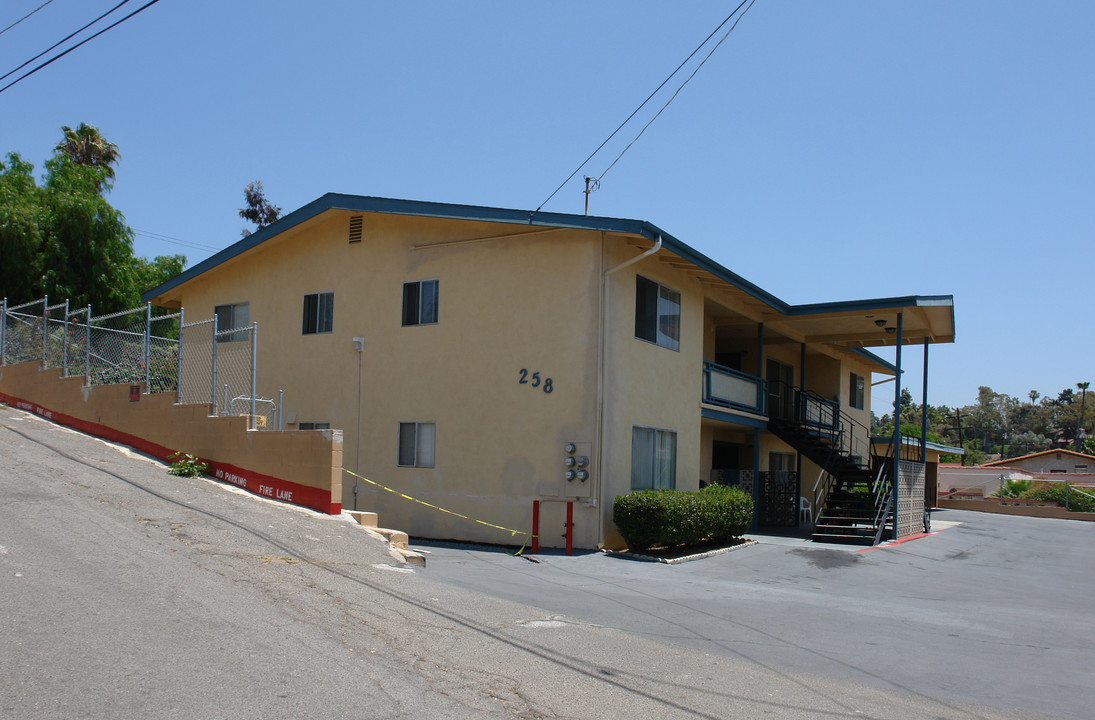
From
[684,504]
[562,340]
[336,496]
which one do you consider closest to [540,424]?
[562,340]

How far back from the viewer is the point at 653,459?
57.5 feet

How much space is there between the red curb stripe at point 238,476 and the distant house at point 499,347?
4.50 meters

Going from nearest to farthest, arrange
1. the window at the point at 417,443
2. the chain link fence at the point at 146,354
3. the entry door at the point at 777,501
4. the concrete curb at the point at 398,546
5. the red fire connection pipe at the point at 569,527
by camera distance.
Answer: the concrete curb at the point at 398,546 < the chain link fence at the point at 146,354 < the red fire connection pipe at the point at 569,527 < the window at the point at 417,443 < the entry door at the point at 777,501

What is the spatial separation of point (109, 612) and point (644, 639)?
4.63m

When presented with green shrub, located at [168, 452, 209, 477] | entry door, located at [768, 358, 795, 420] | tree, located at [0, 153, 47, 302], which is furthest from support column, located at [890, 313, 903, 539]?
tree, located at [0, 153, 47, 302]

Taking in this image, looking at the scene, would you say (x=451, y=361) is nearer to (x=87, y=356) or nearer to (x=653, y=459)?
(x=653, y=459)

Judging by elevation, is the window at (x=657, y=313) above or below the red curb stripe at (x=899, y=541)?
above

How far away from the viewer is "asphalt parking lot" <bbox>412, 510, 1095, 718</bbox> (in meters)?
7.62

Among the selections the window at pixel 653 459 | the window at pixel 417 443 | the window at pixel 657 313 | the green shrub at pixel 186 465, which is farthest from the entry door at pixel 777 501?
the green shrub at pixel 186 465

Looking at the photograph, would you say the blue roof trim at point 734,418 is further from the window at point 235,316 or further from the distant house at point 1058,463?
the distant house at point 1058,463

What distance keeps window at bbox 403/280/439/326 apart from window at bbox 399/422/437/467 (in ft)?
7.05

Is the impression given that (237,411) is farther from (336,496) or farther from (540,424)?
(540,424)

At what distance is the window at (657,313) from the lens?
17.2 m

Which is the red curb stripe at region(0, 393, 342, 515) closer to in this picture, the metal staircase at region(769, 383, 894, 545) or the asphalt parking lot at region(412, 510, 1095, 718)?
the asphalt parking lot at region(412, 510, 1095, 718)
